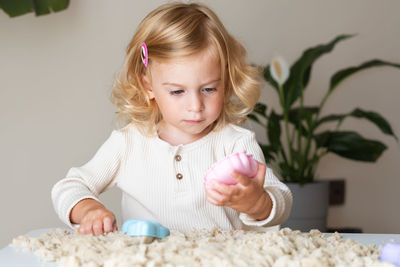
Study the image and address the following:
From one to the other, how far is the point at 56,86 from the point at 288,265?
5.33ft

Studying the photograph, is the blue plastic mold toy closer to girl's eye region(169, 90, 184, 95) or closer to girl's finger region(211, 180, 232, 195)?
girl's finger region(211, 180, 232, 195)

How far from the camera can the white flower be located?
1.84 m

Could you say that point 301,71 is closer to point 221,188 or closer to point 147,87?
point 147,87

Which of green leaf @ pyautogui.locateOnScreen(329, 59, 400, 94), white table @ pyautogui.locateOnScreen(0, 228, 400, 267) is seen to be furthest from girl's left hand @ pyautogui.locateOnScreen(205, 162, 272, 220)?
green leaf @ pyautogui.locateOnScreen(329, 59, 400, 94)

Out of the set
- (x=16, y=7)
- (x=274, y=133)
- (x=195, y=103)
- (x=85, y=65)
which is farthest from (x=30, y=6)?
(x=195, y=103)

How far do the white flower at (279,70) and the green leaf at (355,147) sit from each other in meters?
0.30

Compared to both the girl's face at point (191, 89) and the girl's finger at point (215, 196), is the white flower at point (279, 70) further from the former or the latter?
the girl's finger at point (215, 196)

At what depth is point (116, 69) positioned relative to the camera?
6.63 feet

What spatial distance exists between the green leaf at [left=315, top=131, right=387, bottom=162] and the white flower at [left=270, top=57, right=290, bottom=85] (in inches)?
11.8

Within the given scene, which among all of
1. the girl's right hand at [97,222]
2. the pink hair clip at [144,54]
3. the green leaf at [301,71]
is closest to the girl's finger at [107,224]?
the girl's right hand at [97,222]

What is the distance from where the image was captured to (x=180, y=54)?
97 cm

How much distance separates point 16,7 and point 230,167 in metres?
1.37

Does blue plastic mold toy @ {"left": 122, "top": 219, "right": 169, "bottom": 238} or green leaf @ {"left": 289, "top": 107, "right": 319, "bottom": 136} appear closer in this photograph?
blue plastic mold toy @ {"left": 122, "top": 219, "right": 169, "bottom": 238}

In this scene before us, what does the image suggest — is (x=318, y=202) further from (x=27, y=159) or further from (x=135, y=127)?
(x=27, y=159)
